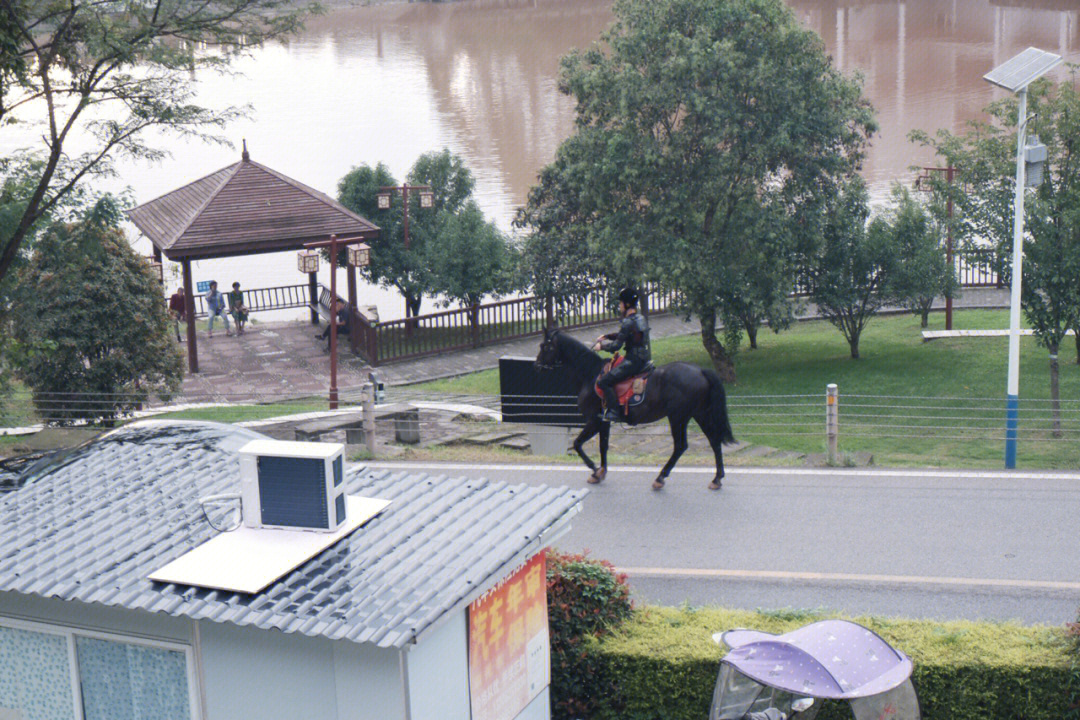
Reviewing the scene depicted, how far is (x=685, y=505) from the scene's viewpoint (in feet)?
45.6

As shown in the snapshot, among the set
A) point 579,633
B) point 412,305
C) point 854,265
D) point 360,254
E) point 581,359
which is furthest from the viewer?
point 412,305

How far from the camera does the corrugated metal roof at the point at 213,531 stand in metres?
6.75

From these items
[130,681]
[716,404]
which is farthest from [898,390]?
[130,681]

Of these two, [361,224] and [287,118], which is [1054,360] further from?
[287,118]

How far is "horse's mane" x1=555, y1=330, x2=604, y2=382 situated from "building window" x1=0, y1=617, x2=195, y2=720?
25.4 ft

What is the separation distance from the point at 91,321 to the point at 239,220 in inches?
320

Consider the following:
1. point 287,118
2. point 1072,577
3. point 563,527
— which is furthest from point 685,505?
point 287,118

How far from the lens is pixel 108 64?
19516mm

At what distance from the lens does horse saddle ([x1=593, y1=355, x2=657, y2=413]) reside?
46.5ft

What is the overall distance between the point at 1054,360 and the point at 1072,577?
27.7ft

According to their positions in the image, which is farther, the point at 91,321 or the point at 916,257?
the point at 916,257

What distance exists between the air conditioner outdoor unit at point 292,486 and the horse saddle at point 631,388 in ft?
22.7

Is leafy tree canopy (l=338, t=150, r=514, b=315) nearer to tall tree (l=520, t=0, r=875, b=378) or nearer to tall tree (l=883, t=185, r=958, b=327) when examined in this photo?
tall tree (l=520, t=0, r=875, b=378)

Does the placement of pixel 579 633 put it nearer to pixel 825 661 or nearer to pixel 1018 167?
pixel 825 661
